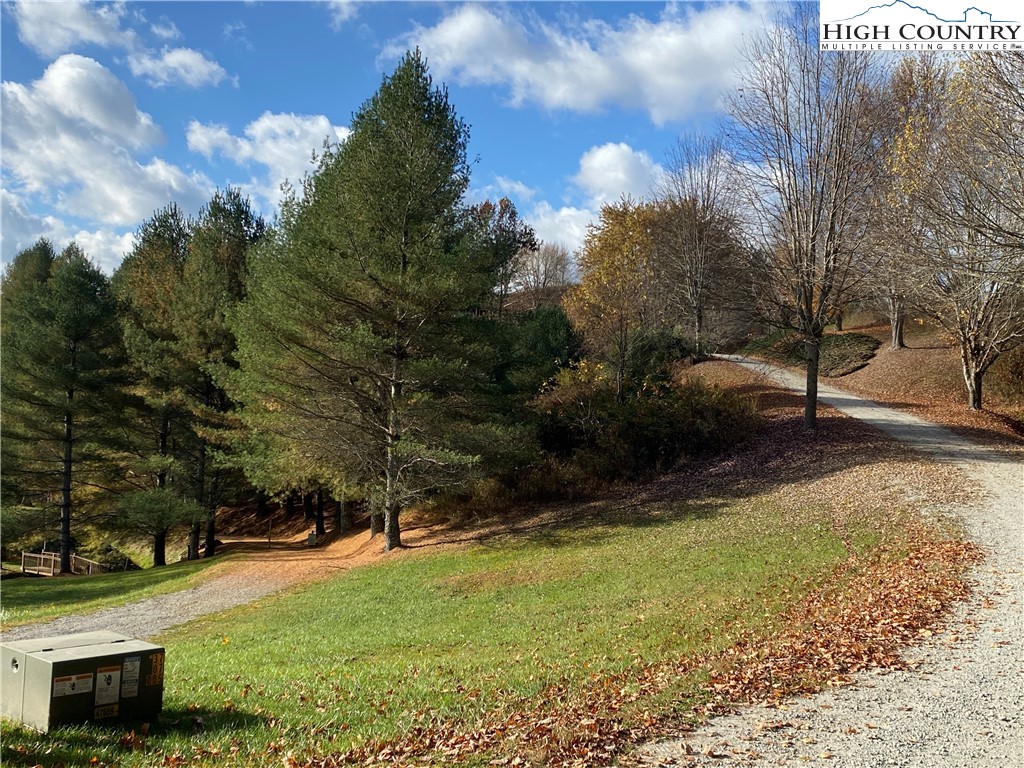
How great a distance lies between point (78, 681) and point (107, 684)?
21cm

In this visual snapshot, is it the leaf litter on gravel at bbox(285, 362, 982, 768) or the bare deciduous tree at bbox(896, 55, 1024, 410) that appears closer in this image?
the leaf litter on gravel at bbox(285, 362, 982, 768)

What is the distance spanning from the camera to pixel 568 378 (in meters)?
25.3

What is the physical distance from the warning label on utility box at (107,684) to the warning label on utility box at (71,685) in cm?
7

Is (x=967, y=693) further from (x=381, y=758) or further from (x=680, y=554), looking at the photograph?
(x=680, y=554)

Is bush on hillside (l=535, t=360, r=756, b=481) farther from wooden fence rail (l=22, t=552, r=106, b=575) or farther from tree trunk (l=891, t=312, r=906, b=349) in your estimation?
wooden fence rail (l=22, t=552, r=106, b=575)

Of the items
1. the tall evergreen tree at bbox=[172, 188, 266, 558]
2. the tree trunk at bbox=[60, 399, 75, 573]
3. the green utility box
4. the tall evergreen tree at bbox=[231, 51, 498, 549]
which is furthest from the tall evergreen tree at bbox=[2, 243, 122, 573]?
the green utility box

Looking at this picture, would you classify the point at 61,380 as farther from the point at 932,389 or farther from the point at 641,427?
the point at 932,389

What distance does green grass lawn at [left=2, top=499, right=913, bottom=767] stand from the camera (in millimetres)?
5676

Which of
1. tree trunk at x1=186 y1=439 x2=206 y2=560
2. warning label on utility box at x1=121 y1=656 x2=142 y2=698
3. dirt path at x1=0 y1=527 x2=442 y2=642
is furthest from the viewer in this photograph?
tree trunk at x1=186 y1=439 x2=206 y2=560

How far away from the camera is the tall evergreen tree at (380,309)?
17938 millimetres

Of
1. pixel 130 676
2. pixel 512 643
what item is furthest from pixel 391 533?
pixel 130 676

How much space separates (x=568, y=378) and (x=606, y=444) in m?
3.29

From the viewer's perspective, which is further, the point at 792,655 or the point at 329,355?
the point at 329,355

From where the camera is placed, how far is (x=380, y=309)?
60.9 feet
